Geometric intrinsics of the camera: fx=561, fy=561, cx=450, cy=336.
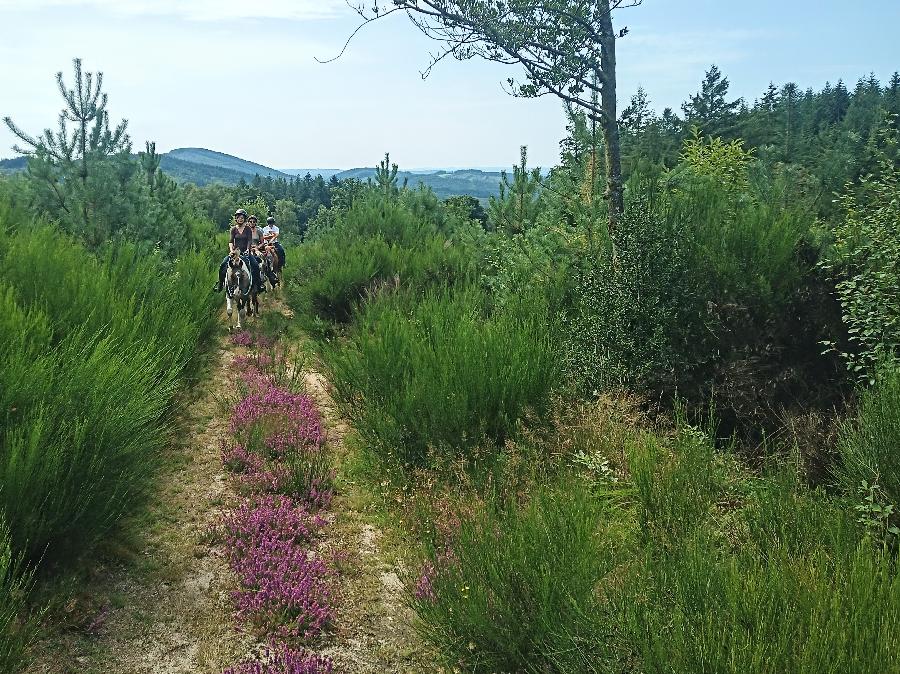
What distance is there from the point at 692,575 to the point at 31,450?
152 inches

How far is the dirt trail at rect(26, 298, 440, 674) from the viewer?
11.5 ft

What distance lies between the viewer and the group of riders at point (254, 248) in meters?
12.4

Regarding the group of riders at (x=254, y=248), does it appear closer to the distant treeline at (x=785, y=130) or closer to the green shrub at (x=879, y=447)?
the green shrub at (x=879, y=447)

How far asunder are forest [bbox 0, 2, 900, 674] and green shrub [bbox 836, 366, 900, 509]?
25 mm

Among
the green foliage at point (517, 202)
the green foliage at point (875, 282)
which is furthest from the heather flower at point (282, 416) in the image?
the green foliage at point (517, 202)

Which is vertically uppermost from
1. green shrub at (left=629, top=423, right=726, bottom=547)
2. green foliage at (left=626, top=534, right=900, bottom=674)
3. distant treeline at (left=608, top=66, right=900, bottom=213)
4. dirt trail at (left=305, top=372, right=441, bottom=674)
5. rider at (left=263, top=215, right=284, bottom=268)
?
distant treeline at (left=608, top=66, right=900, bottom=213)

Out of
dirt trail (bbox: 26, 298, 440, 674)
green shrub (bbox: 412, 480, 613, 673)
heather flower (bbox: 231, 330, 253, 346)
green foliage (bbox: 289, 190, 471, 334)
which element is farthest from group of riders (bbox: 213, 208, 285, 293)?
green shrub (bbox: 412, 480, 613, 673)

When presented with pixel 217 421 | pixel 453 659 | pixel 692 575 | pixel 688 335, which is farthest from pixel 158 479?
pixel 688 335

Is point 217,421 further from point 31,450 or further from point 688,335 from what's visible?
point 688,335

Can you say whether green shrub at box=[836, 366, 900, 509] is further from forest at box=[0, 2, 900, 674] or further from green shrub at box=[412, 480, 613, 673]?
green shrub at box=[412, 480, 613, 673]

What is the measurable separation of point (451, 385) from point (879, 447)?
3.44 m

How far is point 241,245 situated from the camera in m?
13.2

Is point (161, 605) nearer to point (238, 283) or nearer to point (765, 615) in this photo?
point (765, 615)

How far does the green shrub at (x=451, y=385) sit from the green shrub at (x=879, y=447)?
2528 millimetres
